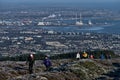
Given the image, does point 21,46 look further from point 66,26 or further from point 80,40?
point 66,26

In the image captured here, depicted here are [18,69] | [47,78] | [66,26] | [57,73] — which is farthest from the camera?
[66,26]

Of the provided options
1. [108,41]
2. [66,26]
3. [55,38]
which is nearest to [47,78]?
[108,41]

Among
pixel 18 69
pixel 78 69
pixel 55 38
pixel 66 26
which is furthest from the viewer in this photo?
pixel 66 26

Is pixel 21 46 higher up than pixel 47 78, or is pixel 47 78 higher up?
pixel 47 78

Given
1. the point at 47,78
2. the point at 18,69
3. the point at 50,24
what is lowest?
the point at 50,24

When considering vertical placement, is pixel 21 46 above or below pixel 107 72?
below

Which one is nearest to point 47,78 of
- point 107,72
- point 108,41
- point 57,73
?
point 57,73

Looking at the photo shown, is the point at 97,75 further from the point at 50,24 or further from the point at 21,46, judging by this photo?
the point at 50,24

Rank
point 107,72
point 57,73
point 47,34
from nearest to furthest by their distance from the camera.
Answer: point 57,73, point 107,72, point 47,34

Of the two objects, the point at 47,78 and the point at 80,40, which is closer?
the point at 47,78
